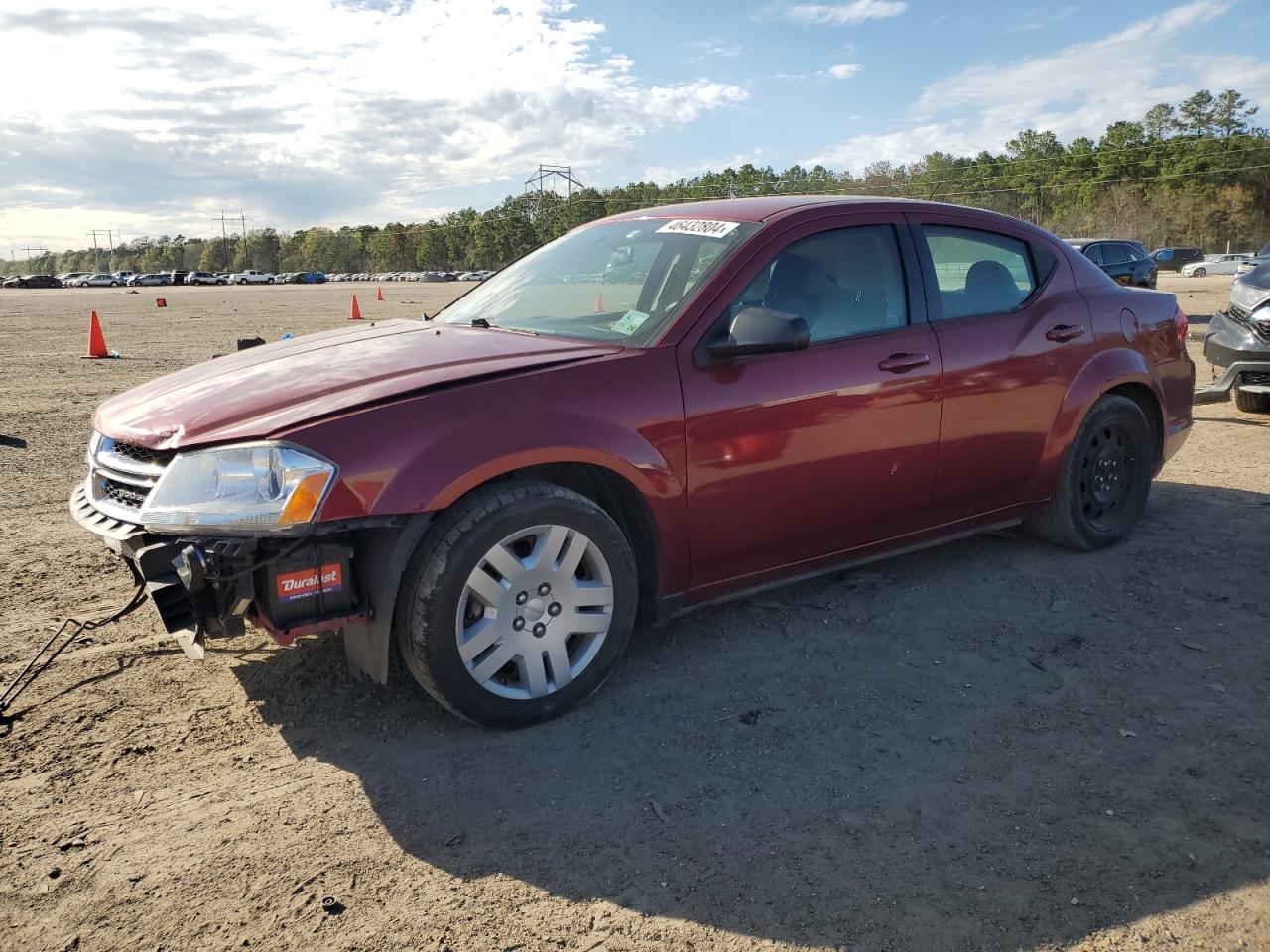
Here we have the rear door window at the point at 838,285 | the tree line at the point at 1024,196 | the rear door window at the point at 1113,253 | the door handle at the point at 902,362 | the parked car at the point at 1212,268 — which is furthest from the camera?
the tree line at the point at 1024,196

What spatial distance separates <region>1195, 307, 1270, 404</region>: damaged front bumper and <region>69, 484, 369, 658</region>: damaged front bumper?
779cm

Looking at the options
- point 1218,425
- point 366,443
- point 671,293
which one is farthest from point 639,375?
point 1218,425

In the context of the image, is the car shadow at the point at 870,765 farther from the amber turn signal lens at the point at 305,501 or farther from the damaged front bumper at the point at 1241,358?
the damaged front bumper at the point at 1241,358

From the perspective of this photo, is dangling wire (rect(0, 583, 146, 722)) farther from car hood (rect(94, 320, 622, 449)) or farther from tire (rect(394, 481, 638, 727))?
tire (rect(394, 481, 638, 727))

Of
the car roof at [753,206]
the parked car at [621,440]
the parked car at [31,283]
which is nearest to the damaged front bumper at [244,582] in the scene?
the parked car at [621,440]

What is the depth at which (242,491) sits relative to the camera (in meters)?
2.79

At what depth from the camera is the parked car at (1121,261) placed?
61.9 feet

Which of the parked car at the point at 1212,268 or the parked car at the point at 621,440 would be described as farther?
the parked car at the point at 1212,268

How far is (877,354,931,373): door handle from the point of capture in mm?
3947

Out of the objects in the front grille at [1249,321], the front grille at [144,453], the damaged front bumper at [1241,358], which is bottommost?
the damaged front bumper at [1241,358]

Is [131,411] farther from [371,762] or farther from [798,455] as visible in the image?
[798,455]

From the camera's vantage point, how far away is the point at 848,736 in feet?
10.4

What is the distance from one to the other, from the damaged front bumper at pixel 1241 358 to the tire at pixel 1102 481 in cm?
377

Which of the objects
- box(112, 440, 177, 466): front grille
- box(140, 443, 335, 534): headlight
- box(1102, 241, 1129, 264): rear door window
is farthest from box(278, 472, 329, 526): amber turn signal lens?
box(1102, 241, 1129, 264): rear door window
